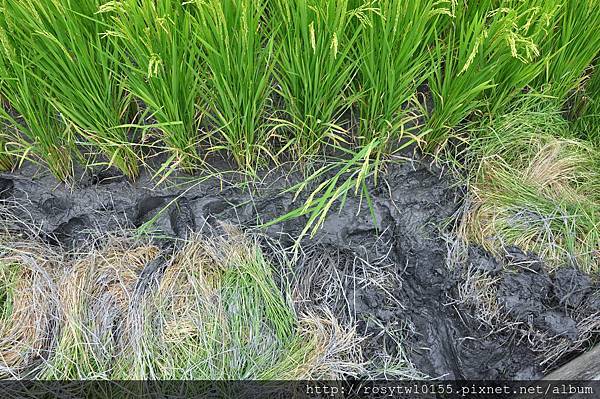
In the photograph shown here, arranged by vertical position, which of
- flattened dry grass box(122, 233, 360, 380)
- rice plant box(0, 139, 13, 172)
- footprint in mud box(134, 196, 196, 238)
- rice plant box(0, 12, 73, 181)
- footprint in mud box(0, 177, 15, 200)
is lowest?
flattened dry grass box(122, 233, 360, 380)

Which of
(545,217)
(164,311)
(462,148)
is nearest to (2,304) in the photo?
(164,311)

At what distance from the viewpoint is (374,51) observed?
52.9 inches

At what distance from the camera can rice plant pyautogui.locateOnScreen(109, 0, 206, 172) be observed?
1.19 meters

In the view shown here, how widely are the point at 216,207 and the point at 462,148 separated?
0.87 meters

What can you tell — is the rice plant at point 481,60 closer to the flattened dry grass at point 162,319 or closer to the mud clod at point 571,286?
the mud clod at point 571,286

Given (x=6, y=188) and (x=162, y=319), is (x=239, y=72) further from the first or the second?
(x=6, y=188)

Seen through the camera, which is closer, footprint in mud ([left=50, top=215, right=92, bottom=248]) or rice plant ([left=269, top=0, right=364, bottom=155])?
rice plant ([left=269, top=0, right=364, bottom=155])

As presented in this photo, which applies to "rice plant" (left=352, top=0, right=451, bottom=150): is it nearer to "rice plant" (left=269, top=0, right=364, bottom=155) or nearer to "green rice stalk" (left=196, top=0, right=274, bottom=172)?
"rice plant" (left=269, top=0, right=364, bottom=155)

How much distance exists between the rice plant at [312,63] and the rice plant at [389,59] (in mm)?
44

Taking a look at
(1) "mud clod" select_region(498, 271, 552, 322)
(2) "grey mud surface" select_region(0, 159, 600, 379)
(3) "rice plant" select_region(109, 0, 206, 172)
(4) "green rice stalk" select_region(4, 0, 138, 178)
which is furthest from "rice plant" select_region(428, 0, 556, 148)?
(4) "green rice stalk" select_region(4, 0, 138, 178)

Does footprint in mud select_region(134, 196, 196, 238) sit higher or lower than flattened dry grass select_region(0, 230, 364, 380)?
higher

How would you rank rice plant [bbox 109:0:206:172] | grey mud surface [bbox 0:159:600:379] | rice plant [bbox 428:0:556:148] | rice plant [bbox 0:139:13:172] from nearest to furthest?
rice plant [bbox 109:0:206:172] → rice plant [bbox 428:0:556:148] → grey mud surface [bbox 0:159:600:379] → rice plant [bbox 0:139:13:172]

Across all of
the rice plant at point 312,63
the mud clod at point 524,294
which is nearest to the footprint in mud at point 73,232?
the rice plant at point 312,63

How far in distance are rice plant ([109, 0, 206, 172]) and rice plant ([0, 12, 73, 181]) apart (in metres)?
0.28
